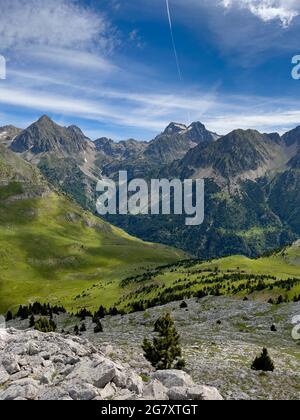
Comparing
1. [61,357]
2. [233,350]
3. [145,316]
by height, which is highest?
[61,357]

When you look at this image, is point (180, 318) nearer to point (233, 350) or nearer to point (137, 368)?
point (233, 350)

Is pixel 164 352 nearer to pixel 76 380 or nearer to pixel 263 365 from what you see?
pixel 263 365

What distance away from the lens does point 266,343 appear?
63281 mm

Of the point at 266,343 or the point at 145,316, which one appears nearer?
the point at 266,343

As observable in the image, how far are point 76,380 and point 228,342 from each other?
1431 inches

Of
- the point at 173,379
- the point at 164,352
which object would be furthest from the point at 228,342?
the point at 173,379

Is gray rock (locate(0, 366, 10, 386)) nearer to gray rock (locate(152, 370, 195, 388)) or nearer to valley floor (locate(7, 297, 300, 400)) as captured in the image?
gray rock (locate(152, 370, 195, 388))

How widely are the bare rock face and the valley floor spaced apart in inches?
321

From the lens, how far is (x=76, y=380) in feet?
98.6

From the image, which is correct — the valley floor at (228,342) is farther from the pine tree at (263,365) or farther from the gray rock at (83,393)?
the gray rock at (83,393)

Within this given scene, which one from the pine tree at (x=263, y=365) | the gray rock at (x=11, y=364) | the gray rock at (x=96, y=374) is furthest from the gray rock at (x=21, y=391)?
the pine tree at (x=263, y=365)

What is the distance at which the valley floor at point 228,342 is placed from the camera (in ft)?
131
